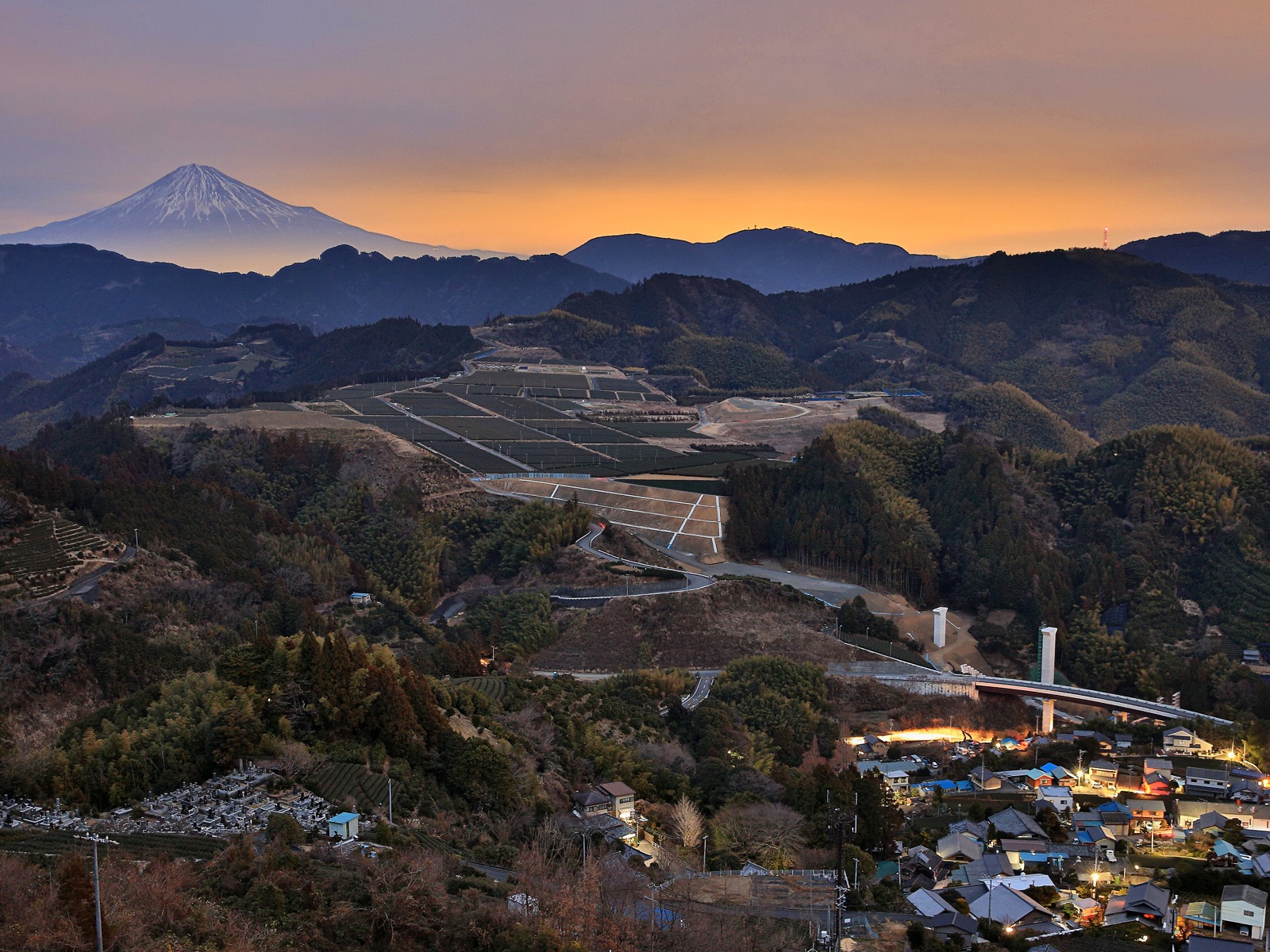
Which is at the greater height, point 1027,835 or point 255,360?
point 255,360

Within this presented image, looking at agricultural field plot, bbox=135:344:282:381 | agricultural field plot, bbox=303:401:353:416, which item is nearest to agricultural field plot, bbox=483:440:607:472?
agricultural field plot, bbox=303:401:353:416

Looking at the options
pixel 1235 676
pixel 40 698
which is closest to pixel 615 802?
pixel 40 698

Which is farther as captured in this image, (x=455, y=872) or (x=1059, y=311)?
(x=1059, y=311)

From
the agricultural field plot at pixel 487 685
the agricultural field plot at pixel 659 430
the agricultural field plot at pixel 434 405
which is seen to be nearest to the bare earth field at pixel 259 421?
the agricultural field plot at pixel 434 405

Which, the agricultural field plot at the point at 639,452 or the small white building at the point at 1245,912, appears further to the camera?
the agricultural field plot at the point at 639,452

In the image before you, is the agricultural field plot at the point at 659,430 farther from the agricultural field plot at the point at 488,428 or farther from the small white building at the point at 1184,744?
the small white building at the point at 1184,744

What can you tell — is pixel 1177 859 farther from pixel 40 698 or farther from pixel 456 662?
pixel 40 698

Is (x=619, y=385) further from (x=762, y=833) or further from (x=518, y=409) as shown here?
(x=762, y=833)
